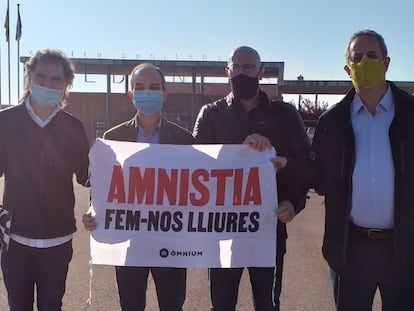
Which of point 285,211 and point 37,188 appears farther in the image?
point 285,211

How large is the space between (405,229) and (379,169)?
0.42 m

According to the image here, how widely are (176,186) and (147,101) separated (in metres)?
0.69

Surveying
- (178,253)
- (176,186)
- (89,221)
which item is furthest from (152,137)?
(178,253)

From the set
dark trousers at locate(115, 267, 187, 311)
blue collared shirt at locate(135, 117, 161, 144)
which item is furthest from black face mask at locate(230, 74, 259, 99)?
dark trousers at locate(115, 267, 187, 311)

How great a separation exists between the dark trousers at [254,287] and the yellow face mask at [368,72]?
139 cm

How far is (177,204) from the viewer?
377cm

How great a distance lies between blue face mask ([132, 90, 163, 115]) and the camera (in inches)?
144

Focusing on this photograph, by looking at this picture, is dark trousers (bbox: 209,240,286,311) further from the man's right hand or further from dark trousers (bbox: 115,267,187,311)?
the man's right hand

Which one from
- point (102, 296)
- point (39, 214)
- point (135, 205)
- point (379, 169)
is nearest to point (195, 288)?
point (102, 296)

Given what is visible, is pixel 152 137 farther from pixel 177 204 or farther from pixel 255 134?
pixel 255 134

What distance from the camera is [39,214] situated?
11.0 ft

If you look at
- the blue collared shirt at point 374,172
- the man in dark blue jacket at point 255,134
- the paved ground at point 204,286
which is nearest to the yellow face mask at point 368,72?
the blue collared shirt at point 374,172

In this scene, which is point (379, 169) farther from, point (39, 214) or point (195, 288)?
point (195, 288)

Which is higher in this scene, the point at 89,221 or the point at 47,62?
the point at 47,62
